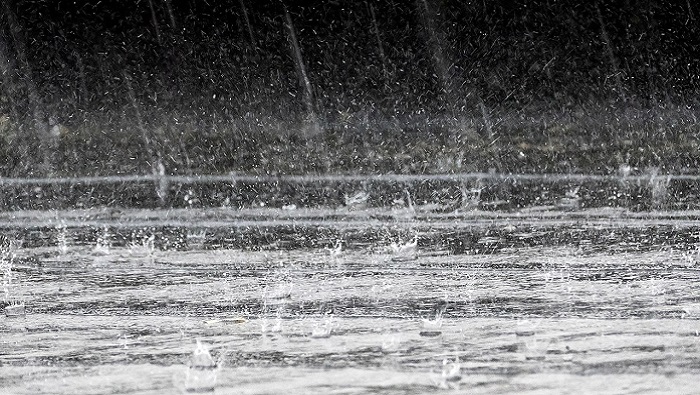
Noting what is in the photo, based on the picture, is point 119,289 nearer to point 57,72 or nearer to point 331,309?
point 331,309

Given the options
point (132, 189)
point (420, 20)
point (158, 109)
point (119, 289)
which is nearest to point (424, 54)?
point (420, 20)

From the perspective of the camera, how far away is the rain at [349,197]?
6203 mm

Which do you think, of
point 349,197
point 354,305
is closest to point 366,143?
point 349,197

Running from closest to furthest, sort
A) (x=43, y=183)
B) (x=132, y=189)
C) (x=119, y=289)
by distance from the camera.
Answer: (x=119, y=289) → (x=43, y=183) → (x=132, y=189)

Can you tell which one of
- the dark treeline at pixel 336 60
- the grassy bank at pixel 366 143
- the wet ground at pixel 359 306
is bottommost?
the wet ground at pixel 359 306

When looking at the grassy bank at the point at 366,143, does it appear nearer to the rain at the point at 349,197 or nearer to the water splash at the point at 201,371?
the rain at the point at 349,197

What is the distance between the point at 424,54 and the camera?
34469 millimetres

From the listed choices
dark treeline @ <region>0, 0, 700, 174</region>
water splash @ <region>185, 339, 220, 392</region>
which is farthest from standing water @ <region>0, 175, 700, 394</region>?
dark treeline @ <region>0, 0, 700, 174</region>

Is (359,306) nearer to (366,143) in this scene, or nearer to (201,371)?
(201,371)

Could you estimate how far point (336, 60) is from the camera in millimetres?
34031

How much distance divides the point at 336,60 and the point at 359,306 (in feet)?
87.2

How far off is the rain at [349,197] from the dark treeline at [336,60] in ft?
0.25

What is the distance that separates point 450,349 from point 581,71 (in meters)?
27.7

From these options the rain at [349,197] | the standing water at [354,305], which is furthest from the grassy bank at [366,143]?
the standing water at [354,305]
